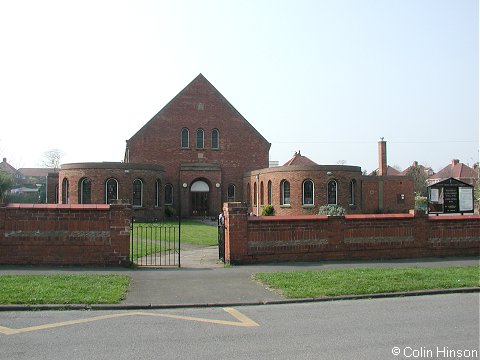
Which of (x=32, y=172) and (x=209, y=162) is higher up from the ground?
(x=32, y=172)

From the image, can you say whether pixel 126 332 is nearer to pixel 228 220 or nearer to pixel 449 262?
pixel 228 220

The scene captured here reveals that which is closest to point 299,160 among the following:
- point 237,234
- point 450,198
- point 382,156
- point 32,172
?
point 382,156

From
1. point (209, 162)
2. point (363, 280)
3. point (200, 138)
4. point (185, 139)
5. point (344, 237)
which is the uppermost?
point (200, 138)

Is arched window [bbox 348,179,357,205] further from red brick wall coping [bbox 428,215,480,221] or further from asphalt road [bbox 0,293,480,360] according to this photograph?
asphalt road [bbox 0,293,480,360]

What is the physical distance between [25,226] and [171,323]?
713 centimetres

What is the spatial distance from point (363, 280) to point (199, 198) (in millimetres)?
30674

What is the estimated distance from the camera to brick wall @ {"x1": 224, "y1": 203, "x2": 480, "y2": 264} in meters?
13.7

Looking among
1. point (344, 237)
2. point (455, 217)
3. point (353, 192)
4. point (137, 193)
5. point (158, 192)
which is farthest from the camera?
point (158, 192)

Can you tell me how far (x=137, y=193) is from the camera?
109 ft

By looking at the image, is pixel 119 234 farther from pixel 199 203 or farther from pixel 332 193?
pixel 199 203

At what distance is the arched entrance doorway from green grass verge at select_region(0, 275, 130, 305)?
29390 millimetres

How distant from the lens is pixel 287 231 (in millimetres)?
13922

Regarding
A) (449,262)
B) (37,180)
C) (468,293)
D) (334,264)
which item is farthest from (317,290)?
(37,180)

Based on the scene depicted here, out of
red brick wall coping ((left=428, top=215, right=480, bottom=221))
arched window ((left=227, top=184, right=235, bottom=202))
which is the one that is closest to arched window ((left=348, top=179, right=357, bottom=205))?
arched window ((left=227, top=184, right=235, bottom=202))
